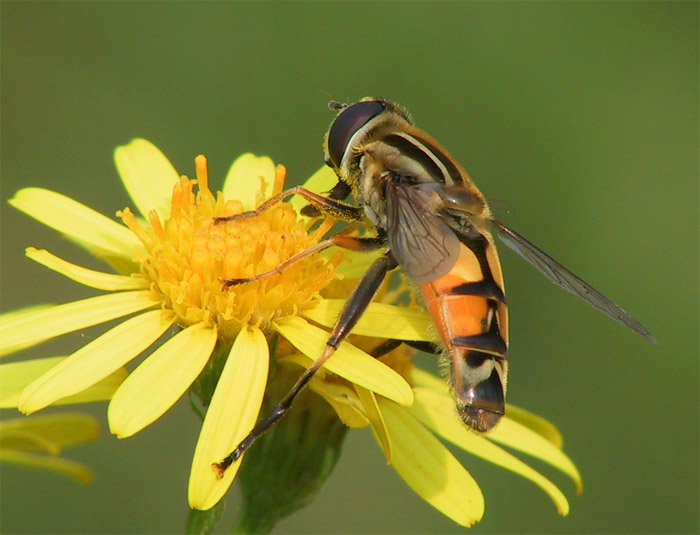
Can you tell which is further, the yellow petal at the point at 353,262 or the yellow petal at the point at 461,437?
the yellow petal at the point at 353,262

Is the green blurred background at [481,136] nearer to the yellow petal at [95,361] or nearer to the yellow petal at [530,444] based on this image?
the yellow petal at [530,444]

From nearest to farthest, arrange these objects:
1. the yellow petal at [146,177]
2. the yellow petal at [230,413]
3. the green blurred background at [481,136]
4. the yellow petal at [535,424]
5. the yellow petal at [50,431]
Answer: the yellow petal at [230,413], the yellow petal at [50,431], the yellow petal at [146,177], the yellow petal at [535,424], the green blurred background at [481,136]

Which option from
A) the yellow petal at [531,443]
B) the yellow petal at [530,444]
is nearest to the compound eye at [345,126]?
the yellow petal at [531,443]

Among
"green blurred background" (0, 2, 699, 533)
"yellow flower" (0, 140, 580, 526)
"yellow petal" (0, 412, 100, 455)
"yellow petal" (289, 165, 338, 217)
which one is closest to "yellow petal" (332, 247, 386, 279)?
"yellow flower" (0, 140, 580, 526)

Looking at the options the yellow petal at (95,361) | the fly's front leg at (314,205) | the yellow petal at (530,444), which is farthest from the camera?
the yellow petal at (530,444)

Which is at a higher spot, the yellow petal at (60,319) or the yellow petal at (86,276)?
the yellow petal at (86,276)

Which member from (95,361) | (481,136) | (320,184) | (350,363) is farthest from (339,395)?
(481,136)

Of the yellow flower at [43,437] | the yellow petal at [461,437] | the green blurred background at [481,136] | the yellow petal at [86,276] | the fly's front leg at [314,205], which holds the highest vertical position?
the green blurred background at [481,136]
